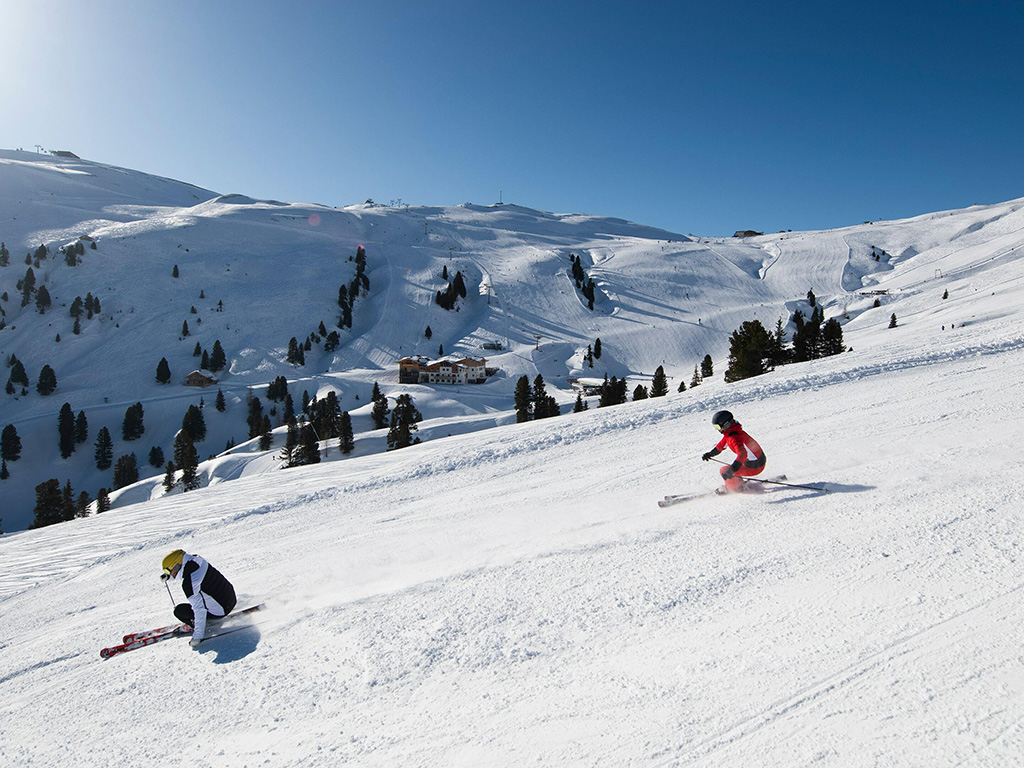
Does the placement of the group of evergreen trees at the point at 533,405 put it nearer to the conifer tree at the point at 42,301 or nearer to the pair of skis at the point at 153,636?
the pair of skis at the point at 153,636

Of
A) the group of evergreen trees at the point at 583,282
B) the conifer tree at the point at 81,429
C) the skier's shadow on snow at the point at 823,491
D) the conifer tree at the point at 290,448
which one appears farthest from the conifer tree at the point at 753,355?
the group of evergreen trees at the point at 583,282

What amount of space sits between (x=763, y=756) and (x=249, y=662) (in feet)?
14.9

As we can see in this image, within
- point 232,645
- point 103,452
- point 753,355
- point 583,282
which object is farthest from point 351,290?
point 232,645

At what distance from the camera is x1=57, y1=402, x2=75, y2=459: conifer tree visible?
6244cm

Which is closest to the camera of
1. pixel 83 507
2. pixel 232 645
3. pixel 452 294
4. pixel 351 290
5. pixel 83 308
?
pixel 232 645

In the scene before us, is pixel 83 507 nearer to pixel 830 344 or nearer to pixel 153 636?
pixel 153 636

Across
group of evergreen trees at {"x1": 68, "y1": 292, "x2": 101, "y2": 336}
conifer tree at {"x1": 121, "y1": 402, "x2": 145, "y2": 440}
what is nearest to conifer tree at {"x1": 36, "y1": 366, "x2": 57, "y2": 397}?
conifer tree at {"x1": 121, "y1": 402, "x2": 145, "y2": 440}

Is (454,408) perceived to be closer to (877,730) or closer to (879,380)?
(879,380)

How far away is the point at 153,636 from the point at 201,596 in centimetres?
83

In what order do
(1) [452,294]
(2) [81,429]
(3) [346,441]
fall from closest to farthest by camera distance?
(3) [346,441] → (2) [81,429] → (1) [452,294]

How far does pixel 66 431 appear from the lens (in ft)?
207

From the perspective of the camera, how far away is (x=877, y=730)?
2.99 m

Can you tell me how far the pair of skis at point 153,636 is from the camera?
562cm

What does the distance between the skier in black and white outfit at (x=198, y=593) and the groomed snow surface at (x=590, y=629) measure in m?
0.31
